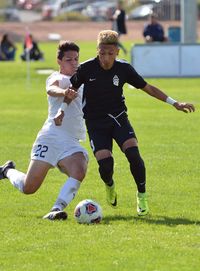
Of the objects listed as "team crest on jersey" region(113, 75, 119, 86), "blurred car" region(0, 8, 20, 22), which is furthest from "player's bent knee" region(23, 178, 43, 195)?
"blurred car" region(0, 8, 20, 22)

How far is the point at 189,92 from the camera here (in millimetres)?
26891

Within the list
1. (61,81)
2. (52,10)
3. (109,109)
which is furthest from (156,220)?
(52,10)

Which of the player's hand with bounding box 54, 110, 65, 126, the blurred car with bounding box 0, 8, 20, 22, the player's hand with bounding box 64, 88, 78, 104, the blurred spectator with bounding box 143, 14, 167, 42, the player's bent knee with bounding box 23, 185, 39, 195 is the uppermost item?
the player's hand with bounding box 64, 88, 78, 104

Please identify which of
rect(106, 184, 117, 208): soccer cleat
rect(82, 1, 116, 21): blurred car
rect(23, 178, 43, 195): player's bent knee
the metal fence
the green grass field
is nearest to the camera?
the green grass field

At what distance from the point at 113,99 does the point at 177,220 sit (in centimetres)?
143

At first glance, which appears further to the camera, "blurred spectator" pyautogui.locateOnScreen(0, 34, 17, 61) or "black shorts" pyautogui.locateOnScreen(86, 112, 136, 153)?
"blurred spectator" pyautogui.locateOnScreen(0, 34, 17, 61)

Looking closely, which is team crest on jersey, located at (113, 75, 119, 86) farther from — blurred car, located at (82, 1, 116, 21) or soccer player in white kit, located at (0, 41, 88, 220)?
blurred car, located at (82, 1, 116, 21)

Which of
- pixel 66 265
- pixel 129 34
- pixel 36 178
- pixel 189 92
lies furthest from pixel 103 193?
pixel 129 34

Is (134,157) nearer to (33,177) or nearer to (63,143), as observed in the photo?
(63,143)

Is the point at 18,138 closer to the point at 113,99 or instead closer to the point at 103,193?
the point at 103,193

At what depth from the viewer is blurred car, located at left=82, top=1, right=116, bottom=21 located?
266ft

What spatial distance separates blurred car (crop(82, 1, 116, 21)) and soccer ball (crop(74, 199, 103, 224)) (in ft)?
227

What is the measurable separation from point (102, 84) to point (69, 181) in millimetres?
1050

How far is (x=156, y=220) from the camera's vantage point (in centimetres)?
A: 981
